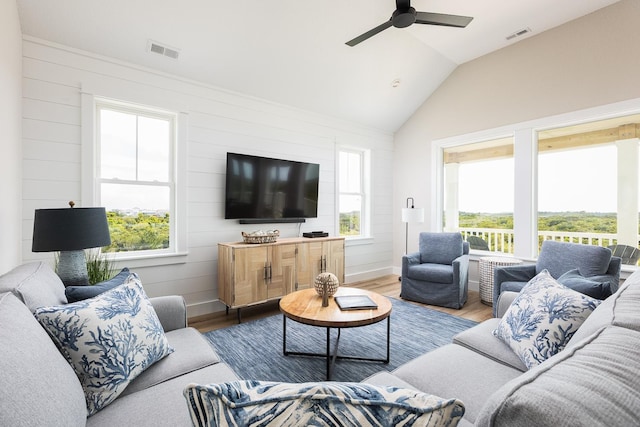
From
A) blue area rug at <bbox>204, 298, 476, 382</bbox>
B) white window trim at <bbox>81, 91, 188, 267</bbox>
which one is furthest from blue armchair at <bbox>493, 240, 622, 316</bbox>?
white window trim at <bbox>81, 91, 188, 267</bbox>

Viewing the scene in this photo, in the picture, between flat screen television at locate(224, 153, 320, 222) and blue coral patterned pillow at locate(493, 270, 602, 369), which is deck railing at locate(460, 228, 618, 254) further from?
blue coral patterned pillow at locate(493, 270, 602, 369)

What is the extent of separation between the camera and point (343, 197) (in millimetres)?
5047

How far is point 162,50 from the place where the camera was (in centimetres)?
300

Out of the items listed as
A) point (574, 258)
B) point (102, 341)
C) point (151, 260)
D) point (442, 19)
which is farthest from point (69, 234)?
point (574, 258)

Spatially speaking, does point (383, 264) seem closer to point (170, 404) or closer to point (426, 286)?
point (426, 286)

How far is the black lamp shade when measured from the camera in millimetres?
1745

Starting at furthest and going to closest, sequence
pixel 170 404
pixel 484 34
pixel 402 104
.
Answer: pixel 402 104 → pixel 484 34 → pixel 170 404

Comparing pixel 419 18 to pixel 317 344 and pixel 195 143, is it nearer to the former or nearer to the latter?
pixel 195 143

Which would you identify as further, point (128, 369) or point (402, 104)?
point (402, 104)

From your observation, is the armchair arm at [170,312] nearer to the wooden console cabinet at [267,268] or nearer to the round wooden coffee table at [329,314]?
the round wooden coffee table at [329,314]

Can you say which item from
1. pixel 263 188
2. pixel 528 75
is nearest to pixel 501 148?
pixel 528 75

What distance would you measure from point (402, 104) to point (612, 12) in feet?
8.21

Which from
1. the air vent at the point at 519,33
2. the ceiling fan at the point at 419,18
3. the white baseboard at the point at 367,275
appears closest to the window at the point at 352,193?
the white baseboard at the point at 367,275

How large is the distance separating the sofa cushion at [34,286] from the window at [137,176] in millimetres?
1635
